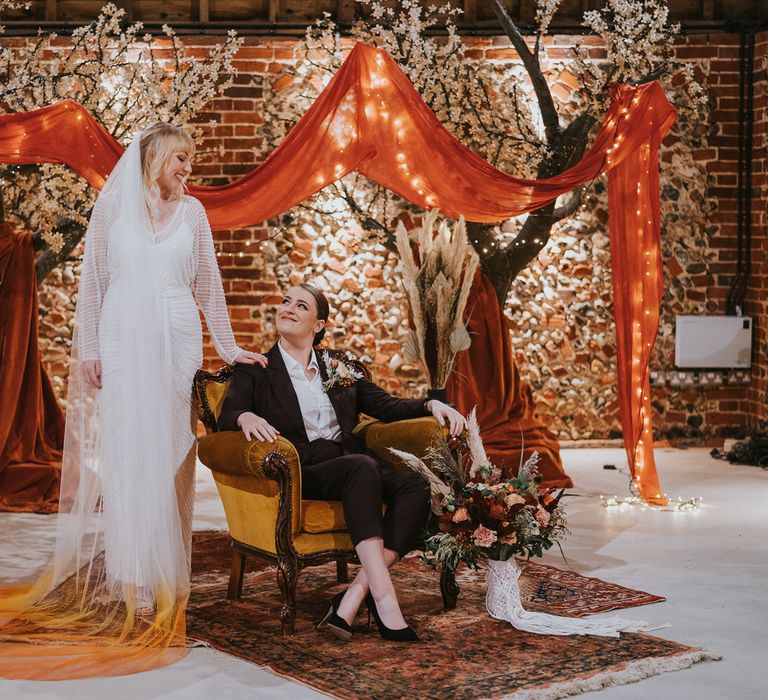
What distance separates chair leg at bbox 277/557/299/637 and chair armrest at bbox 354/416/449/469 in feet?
2.05

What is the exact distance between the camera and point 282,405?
4191mm

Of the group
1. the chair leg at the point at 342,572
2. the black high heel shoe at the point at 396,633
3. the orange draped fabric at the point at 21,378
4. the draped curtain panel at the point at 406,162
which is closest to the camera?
the black high heel shoe at the point at 396,633

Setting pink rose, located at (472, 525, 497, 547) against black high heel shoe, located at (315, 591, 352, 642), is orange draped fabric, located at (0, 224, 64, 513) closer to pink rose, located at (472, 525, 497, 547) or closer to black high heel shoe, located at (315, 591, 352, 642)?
black high heel shoe, located at (315, 591, 352, 642)

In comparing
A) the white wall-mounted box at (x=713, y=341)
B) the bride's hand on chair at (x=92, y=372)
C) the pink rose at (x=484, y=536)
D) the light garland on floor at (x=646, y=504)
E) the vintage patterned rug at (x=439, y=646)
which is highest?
the white wall-mounted box at (x=713, y=341)

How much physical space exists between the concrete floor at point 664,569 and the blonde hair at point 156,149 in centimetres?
153

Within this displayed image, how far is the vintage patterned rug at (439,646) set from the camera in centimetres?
341

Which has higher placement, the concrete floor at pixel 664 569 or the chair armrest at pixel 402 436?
the chair armrest at pixel 402 436

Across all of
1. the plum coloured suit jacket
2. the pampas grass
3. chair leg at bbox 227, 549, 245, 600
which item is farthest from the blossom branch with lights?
chair leg at bbox 227, 549, 245, 600

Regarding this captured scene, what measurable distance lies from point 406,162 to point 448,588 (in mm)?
1948

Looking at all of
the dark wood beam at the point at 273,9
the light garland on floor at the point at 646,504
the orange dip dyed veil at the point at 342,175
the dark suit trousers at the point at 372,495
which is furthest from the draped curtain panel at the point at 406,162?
the dark wood beam at the point at 273,9

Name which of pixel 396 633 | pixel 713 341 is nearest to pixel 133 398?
pixel 396 633

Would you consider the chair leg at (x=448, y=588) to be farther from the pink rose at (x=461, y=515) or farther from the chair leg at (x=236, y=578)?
the chair leg at (x=236, y=578)

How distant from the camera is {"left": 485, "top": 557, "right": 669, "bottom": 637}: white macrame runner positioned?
12.7ft

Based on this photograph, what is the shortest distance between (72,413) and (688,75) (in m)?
3.92
